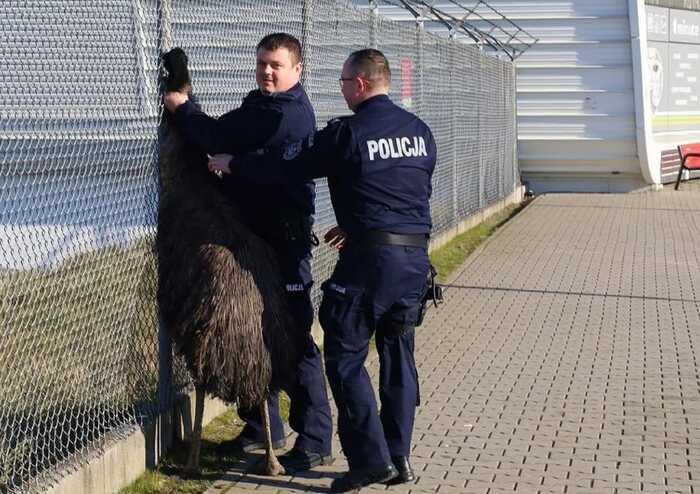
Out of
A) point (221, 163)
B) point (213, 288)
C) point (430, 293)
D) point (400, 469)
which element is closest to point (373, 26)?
point (430, 293)

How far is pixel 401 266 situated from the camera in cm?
534

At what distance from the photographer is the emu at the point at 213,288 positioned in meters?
5.38

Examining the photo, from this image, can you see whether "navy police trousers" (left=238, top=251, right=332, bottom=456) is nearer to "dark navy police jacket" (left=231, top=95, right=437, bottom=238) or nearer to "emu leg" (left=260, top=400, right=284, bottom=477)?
"emu leg" (left=260, top=400, right=284, bottom=477)

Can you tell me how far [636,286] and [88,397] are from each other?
7.36m

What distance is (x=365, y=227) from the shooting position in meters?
5.29

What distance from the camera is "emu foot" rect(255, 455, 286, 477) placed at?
18.6 ft

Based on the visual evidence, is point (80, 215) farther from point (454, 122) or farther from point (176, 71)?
point (454, 122)

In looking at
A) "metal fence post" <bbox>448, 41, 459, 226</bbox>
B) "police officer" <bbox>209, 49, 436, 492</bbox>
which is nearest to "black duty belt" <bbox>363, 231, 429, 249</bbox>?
"police officer" <bbox>209, 49, 436, 492</bbox>

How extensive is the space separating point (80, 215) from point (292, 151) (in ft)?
3.11

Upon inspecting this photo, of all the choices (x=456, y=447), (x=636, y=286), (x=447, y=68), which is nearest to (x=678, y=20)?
(x=447, y=68)

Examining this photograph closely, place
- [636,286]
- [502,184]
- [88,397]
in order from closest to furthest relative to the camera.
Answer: [88,397], [636,286], [502,184]

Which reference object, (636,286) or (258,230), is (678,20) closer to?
(636,286)

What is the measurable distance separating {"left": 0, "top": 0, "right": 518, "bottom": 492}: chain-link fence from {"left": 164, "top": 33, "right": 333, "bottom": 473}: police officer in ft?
1.12

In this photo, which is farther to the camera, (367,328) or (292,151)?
(367,328)
